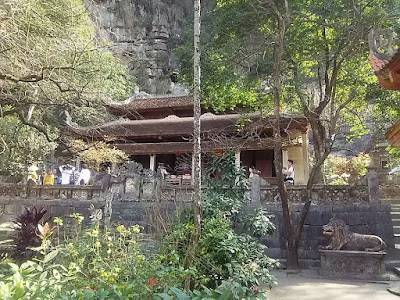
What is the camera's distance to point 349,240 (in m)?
7.44

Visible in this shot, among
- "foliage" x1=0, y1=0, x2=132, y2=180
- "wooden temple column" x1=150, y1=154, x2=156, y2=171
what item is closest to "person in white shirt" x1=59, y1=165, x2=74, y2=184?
"wooden temple column" x1=150, y1=154, x2=156, y2=171

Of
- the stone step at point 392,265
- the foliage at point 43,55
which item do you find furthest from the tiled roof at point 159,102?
the stone step at point 392,265

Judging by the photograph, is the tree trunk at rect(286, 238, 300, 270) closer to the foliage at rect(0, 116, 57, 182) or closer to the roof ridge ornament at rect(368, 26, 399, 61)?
the roof ridge ornament at rect(368, 26, 399, 61)

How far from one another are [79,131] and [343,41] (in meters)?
13.4

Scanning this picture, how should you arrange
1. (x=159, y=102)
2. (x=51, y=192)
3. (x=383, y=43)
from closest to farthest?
(x=383, y=43) < (x=51, y=192) < (x=159, y=102)

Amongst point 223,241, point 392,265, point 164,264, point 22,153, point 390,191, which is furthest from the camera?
point 22,153

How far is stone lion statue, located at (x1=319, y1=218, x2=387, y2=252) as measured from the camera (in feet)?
23.8

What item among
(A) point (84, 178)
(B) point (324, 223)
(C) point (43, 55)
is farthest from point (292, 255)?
(A) point (84, 178)

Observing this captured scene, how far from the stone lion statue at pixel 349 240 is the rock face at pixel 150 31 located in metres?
24.3

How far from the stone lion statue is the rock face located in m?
24.3

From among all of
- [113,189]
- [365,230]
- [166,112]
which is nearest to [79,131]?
[166,112]

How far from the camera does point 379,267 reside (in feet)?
23.0

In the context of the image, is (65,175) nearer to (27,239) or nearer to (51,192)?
(51,192)

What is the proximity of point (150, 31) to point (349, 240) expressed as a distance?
29.8 m
